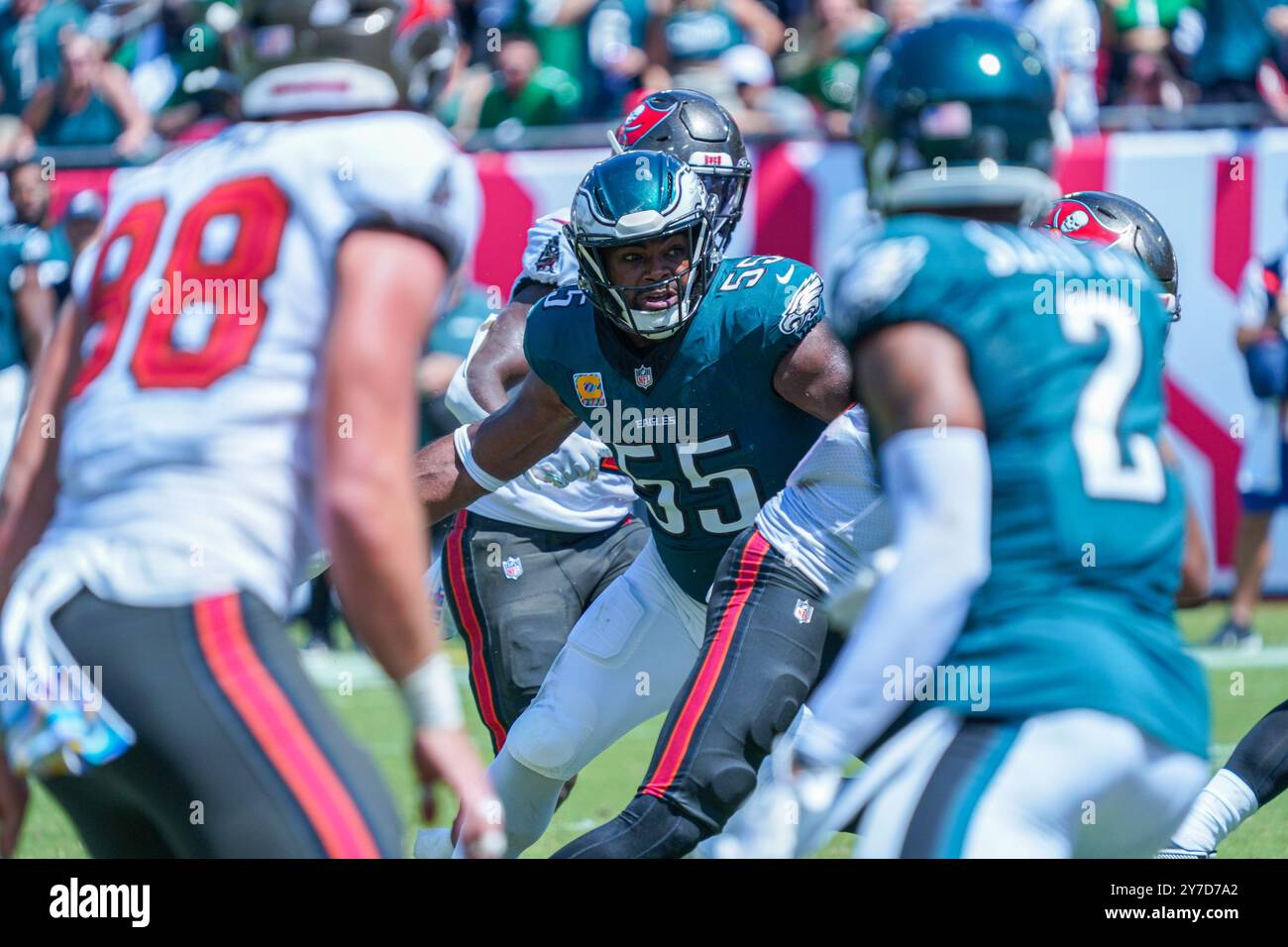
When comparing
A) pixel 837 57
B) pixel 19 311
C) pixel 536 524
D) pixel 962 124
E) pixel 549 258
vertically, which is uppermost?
pixel 962 124

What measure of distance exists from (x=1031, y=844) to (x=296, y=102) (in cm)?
135

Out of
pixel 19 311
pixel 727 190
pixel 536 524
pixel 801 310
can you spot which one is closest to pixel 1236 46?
pixel 727 190

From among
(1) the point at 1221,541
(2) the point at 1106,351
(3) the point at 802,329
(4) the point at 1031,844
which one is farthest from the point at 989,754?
(1) the point at 1221,541

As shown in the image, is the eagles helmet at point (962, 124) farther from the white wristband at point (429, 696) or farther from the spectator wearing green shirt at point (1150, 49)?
the spectator wearing green shirt at point (1150, 49)

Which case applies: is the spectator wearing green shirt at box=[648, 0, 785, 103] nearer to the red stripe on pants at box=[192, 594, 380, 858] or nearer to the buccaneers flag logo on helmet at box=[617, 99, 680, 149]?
the buccaneers flag logo on helmet at box=[617, 99, 680, 149]

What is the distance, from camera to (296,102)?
252cm

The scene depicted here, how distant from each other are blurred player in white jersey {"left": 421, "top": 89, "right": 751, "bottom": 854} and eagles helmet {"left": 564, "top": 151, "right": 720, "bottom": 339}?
79 cm

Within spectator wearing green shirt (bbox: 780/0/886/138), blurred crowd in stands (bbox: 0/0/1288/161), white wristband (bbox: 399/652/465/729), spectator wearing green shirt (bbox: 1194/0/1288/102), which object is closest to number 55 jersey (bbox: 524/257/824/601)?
white wristband (bbox: 399/652/465/729)

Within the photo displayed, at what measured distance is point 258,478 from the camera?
2.42m

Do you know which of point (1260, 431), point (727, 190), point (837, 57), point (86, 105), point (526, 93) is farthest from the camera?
point (86, 105)

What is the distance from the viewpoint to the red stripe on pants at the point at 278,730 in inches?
91.6

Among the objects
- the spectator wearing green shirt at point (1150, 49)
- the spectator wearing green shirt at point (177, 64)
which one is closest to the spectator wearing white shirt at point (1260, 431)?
the spectator wearing green shirt at point (1150, 49)

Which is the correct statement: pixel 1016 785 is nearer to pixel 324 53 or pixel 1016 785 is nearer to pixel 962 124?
pixel 962 124

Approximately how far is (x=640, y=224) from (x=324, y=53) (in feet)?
5.20
